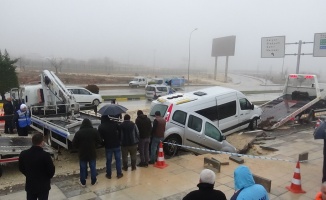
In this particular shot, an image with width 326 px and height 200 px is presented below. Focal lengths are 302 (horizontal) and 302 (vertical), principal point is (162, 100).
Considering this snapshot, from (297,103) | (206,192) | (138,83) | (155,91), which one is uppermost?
(206,192)

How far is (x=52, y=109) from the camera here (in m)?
12.5

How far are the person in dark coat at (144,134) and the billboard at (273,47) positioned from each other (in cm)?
2066

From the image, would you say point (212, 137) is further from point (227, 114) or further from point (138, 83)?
point (138, 83)

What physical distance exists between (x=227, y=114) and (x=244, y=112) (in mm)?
1381

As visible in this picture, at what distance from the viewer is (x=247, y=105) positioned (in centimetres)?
1429

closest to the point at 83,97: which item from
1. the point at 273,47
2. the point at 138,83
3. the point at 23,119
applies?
the point at 23,119

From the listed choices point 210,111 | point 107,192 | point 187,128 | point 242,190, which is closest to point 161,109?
point 187,128

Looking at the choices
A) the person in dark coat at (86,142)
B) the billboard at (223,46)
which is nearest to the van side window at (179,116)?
the person in dark coat at (86,142)

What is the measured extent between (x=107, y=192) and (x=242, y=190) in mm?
4079

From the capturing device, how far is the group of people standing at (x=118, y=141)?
22.8 ft

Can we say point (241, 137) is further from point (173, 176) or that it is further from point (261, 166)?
point (173, 176)

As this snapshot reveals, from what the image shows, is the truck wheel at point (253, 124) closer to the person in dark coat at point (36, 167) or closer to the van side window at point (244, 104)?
the van side window at point (244, 104)

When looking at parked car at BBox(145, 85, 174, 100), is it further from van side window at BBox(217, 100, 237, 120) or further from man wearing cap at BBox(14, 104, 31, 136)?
man wearing cap at BBox(14, 104, 31, 136)

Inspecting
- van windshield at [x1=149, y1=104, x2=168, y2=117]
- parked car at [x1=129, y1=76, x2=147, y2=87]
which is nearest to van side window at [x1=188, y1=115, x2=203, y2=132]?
van windshield at [x1=149, y1=104, x2=168, y2=117]
